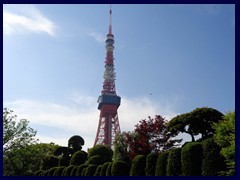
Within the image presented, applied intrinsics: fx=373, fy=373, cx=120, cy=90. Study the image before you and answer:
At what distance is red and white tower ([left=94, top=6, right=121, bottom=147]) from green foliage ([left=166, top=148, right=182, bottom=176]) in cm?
5932

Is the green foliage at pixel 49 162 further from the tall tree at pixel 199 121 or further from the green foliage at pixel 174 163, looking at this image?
the green foliage at pixel 174 163

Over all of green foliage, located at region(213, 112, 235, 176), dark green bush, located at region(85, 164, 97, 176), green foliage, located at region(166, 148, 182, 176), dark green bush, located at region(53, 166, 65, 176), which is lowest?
dark green bush, located at region(53, 166, 65, 176)

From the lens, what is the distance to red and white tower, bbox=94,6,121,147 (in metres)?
85.4

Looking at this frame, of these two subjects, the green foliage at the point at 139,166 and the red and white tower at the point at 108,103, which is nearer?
the green foliage at the point at 139,166

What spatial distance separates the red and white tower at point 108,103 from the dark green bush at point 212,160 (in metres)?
62.1

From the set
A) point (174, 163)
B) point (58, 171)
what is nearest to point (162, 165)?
point (174, 163)

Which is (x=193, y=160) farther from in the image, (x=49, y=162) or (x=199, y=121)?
(x=49, y=162)

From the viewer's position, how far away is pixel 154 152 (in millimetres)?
28797

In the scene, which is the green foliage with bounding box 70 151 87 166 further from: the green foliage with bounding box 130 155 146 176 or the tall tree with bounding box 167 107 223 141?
the green foliage with bounding box 130 155 146 176

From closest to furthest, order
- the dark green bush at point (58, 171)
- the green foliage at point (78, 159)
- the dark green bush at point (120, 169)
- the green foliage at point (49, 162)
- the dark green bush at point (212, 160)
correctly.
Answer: the dark green bush at point (212, 160)
the dark green bush at point (120, 169)
the dark green bush at point (58, 171)
the green foliage at point (78, 159)
the green foliage at point (49, 162)

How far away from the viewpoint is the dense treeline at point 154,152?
20297mm

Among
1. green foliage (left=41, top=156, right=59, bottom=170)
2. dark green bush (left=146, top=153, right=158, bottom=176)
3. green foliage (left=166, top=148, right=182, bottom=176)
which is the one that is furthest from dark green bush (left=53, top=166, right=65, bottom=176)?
green foliage (left=166, top=148, right=182, bottom=176)

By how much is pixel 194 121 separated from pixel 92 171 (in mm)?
10235

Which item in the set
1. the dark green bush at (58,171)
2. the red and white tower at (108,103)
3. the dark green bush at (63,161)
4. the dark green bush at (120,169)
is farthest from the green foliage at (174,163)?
the red and white tower at (108,103)
